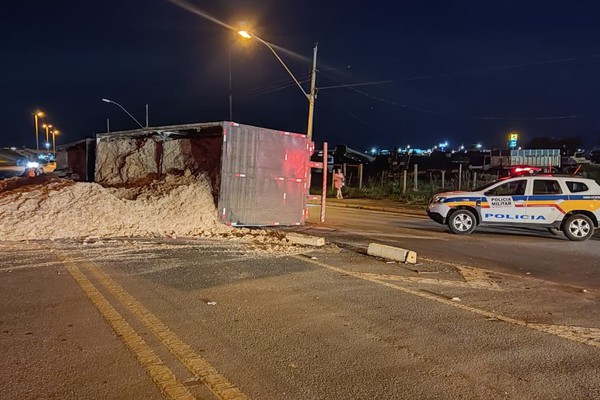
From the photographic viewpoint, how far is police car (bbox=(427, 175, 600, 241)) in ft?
43.7

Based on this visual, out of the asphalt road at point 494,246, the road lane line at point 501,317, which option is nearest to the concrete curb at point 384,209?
the asphalt road at point 494,246

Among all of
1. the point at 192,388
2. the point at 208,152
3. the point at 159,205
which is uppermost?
the point at 208,152

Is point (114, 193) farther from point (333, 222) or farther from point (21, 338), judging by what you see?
point (21, 338)

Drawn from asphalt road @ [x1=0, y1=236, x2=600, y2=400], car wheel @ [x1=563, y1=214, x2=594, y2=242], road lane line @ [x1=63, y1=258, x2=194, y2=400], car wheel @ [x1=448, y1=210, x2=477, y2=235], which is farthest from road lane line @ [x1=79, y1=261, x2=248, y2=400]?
car wheel @ [x1=563, y1=214, x2=594, y2=242]

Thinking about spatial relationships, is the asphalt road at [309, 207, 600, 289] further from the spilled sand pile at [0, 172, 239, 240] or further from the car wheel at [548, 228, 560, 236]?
the spilled sand pile at [0, 172, 239, 240]

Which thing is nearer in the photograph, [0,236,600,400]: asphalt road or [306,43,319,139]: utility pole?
[0,236,600,400]: asphalt road

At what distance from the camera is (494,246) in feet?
38.6

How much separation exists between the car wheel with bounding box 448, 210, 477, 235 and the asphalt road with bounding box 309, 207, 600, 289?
0.89ft

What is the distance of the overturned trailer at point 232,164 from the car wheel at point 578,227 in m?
6.99

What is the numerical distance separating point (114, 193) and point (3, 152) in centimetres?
12975

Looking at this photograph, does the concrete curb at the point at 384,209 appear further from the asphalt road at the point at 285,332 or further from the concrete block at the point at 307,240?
the asphalt road at the point at 285,332

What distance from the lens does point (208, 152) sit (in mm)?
14430

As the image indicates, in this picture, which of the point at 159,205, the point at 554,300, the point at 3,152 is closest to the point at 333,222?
the point at 159,205

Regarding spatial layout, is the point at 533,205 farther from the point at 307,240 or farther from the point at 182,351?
the point at 182,351
